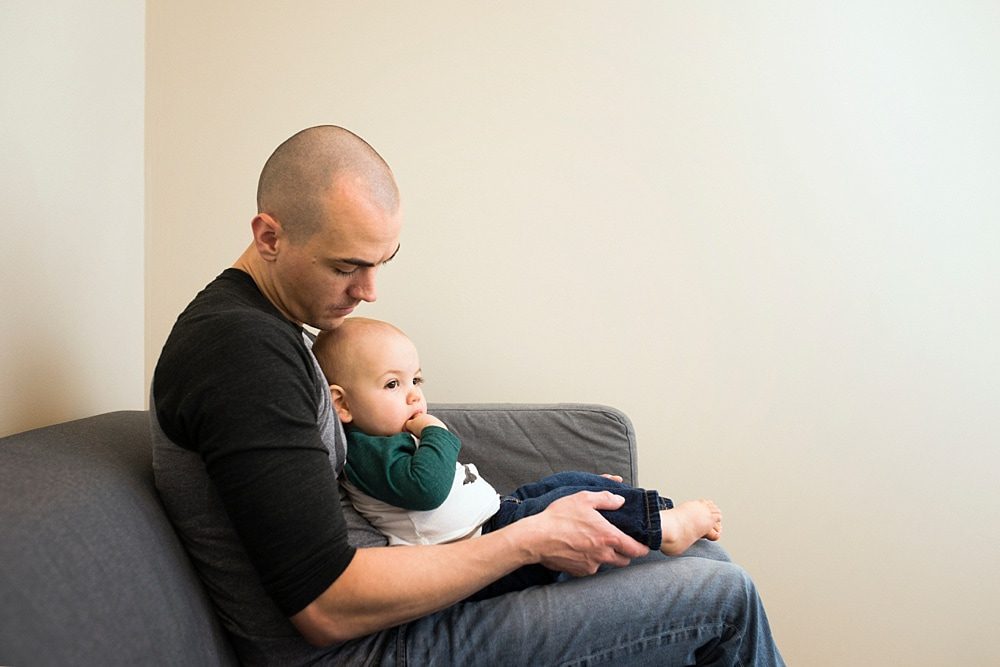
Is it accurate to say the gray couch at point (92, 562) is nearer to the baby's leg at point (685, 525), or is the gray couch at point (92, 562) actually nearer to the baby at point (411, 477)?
the baby at point (411, 477)

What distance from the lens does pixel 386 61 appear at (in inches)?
95.9

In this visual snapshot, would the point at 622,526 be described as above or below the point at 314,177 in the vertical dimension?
below

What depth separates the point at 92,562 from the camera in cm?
106

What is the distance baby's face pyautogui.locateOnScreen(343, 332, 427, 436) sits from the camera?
1.68 m

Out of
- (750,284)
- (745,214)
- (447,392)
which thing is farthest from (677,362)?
(447,392)

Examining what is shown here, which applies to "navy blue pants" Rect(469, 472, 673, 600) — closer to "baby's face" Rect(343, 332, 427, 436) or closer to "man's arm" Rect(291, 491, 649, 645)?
"man's arm" Rect(291, 491, 649, 645)

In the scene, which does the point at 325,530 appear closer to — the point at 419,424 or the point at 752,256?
the point at 419,424

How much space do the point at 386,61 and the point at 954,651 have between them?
2.27 m

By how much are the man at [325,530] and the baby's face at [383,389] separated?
0.13 m

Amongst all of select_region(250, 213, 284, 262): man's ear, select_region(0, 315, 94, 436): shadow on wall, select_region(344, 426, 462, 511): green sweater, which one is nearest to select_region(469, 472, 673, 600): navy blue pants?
select_region(344, 426, 462, 511): green sweater

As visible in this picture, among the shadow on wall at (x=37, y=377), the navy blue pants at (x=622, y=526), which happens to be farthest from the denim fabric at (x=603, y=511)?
the shadow on wall at (x=37, y=377)

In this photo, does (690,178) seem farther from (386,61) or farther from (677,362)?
(386,61)

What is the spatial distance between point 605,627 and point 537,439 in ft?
2.55

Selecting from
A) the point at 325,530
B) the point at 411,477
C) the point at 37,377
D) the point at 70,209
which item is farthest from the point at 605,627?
the point at 70,209
